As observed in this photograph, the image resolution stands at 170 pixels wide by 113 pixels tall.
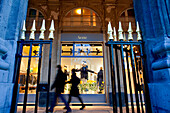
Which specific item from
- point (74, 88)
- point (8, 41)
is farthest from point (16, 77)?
point (74, 88)

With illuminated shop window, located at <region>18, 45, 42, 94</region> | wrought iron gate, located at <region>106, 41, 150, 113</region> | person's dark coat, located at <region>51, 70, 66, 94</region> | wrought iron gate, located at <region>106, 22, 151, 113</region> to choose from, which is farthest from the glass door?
wrought iron gate, located at <region>106, 22, 151, 113</region>

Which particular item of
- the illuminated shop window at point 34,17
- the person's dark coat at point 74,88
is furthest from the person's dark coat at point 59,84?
the illuminated shop window at point 34,17

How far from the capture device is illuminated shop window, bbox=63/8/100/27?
816 centimetres

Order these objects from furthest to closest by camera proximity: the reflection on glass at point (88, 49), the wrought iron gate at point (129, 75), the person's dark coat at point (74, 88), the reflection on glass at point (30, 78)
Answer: the reflection on glass at point (88, 49) → the reflection on glass at point (30, 78) → the person's dark coat at point (74, 88) → the wrought iron gate at point (129, 75)

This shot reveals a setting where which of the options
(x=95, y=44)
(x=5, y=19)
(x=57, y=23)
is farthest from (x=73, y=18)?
(x=5, y=19)

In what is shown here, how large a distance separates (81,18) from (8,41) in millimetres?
6667

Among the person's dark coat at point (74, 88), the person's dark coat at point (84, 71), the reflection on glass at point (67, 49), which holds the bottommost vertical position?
the person's dark coat at point (74, 88)

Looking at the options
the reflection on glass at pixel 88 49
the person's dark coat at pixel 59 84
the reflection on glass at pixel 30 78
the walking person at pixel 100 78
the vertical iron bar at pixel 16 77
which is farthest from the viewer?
the reflection on glass at pixel 88 49

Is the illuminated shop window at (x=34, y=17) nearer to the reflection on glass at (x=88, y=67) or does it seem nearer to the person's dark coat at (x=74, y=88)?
the reflection on glass at (x=88, y=67)

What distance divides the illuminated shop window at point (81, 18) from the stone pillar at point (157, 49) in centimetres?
568

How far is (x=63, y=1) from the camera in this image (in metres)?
8.31

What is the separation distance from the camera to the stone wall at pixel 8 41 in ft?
6.33

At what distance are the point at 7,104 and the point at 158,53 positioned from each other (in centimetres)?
289

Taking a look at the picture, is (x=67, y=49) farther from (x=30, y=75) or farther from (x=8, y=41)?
(x=8, y=41)
